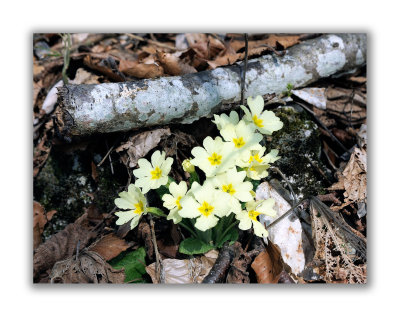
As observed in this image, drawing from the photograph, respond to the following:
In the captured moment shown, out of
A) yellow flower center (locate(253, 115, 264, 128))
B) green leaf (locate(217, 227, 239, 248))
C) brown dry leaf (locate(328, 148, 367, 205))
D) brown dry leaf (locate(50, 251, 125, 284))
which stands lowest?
brown dry leaf (locate(50, 251, 125, 284))

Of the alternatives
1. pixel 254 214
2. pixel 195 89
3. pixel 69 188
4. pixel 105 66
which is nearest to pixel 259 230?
pixel 254 214

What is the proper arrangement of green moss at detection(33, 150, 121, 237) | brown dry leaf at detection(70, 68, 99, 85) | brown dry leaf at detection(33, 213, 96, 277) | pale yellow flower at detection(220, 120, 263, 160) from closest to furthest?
pale yellow flower at detection(220, 120, 263, 160), brown dry leaf at detection(33, 213, 96, 277), green moss at detection(33, 150, 121, 237), brown dry leaf at detection(70, 68, 99, 85)

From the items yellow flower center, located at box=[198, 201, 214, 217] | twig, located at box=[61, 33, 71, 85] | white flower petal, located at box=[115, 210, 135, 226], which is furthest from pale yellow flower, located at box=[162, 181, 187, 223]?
twig, located at box=[61, 33, 71, 85]

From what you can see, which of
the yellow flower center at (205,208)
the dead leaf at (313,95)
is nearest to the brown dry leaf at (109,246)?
the yellow flower center at (205,208)

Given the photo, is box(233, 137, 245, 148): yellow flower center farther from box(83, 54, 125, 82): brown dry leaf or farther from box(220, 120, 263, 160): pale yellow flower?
box(83, 54, 125, 82): brown dry leaf

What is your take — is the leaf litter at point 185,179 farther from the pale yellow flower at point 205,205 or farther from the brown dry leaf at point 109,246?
the pale yellow flower at point 205,205

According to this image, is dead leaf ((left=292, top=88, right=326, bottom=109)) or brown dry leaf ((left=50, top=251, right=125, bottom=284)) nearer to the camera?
brown dry leaf ((left=50, top=251, right=125, bottom=284))
